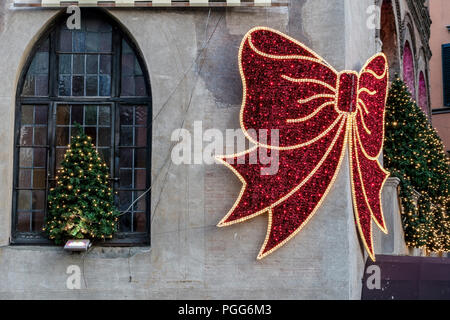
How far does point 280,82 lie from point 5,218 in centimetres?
498

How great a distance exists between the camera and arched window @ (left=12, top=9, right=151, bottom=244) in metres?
12.7

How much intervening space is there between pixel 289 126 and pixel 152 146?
2.25 m

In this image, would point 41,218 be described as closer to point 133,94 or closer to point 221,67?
point 133,94

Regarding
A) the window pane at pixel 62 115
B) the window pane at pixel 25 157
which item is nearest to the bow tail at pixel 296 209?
the window pane at pixel 62 115

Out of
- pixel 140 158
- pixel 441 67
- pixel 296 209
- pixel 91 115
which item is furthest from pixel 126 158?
pixel 441 67

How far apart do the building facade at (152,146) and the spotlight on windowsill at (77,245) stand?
9.9 inches

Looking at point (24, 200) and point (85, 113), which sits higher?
point (85, 113)

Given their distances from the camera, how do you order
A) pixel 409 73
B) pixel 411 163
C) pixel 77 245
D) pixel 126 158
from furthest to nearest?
pixel 409 73 < pixel 411 163 < pixel 126 158 < pixel 77 245

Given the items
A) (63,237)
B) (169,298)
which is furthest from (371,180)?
(63,237)

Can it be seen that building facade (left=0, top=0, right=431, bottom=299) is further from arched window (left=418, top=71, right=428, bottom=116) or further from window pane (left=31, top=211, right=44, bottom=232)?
arched window (left=418, top=71, right=428, bottom=116)

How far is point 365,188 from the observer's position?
13.0m

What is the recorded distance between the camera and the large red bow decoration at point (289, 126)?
477 inches

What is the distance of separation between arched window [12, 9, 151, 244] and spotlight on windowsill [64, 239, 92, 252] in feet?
1.83

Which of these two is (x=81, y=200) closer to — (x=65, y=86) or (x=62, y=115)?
(x=62, y=115)
